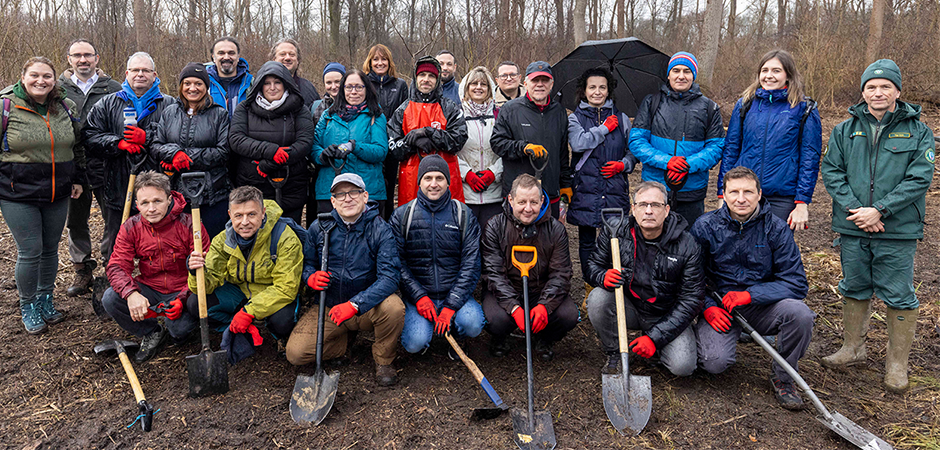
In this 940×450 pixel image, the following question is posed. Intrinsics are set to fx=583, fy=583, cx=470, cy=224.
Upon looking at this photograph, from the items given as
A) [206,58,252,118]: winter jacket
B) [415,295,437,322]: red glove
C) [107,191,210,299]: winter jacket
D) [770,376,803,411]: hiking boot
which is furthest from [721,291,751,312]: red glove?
[206,58,252,118]: winter jacket

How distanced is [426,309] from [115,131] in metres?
3.00

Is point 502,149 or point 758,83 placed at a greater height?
point 758,83

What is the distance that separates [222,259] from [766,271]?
3701 mm

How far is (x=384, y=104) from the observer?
17.8 ft

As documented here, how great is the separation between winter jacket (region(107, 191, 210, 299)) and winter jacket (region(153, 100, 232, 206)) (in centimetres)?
34

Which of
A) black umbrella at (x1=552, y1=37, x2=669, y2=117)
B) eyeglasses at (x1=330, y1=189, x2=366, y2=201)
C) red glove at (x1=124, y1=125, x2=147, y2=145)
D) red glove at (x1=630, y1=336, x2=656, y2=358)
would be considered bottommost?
red glove at (x1=630, y1=336, x2=656, y2=358)

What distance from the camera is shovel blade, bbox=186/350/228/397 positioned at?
3.69 m

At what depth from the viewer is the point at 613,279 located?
390 cm

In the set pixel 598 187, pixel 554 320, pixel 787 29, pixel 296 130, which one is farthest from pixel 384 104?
pixel 787 29

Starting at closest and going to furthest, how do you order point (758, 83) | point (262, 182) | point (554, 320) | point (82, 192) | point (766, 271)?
1. point (766, 271)
2. point (554, 320)
3. point (758, 83)
4. point (262, 182)
5. point (82, 192)

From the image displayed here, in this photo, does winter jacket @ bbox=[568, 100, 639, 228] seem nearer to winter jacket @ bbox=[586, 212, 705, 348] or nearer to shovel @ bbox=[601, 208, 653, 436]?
winter jacket @ bbox=[586, 212, 705, 348]

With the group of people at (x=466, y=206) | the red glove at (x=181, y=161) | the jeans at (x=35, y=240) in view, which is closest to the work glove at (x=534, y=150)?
the group of people at (x=466, y=206)

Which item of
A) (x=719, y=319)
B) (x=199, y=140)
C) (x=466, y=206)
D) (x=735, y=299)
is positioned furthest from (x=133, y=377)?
(x=735, y=299)

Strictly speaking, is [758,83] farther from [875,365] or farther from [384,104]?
[384,104]
